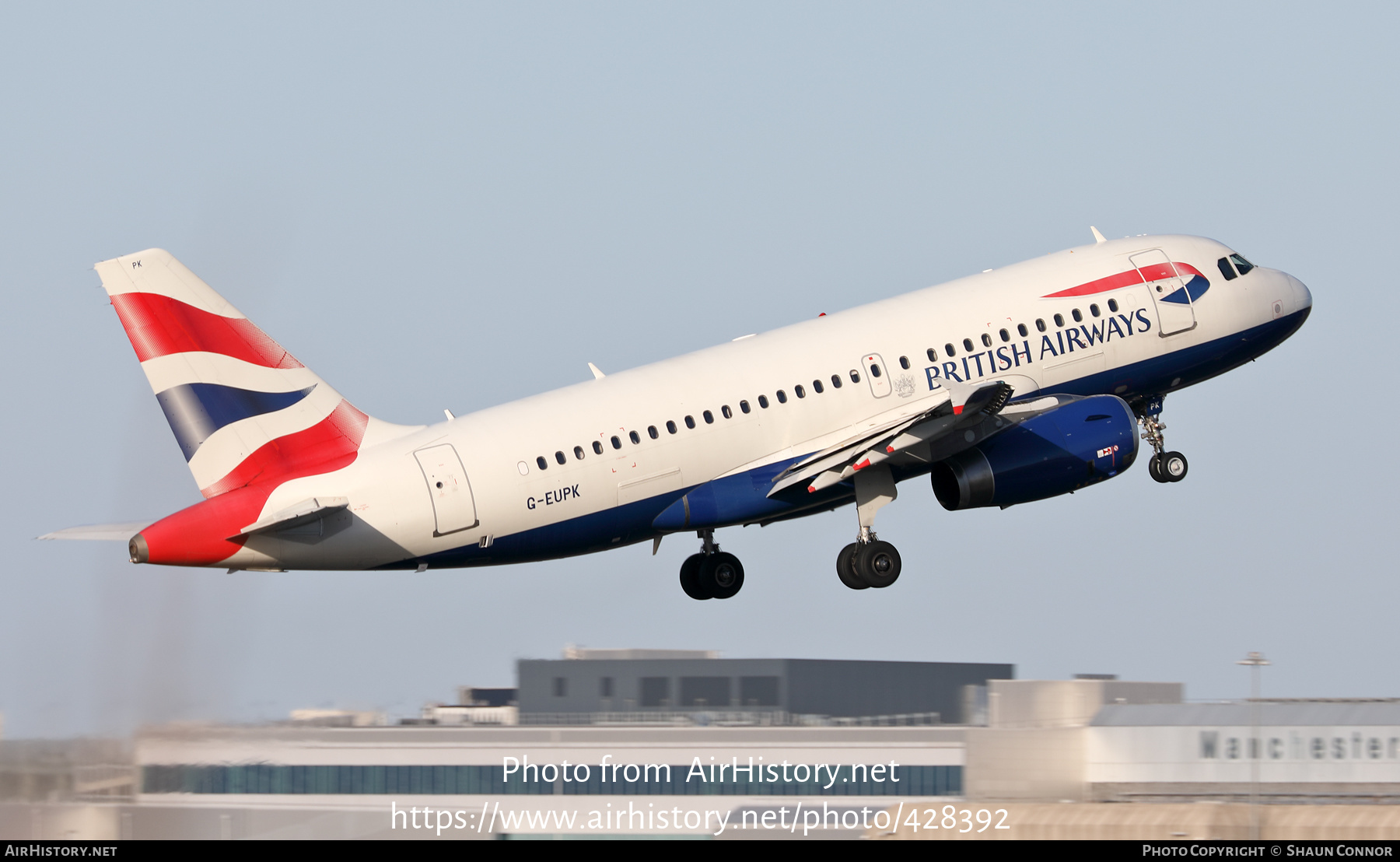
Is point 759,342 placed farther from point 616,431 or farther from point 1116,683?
point 1116,683

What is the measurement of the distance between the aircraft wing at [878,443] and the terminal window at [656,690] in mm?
38635

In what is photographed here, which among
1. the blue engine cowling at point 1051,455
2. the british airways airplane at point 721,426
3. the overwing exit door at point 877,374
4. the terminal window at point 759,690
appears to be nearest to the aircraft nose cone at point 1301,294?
the british airways airplane at point 721,426

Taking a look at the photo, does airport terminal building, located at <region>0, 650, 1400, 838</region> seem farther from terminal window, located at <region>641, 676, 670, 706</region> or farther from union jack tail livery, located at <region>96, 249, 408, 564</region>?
terminal window, located at <region>641, 676, 670, 706</region>

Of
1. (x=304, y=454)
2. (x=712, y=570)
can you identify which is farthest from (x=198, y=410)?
(x=712, y=570)

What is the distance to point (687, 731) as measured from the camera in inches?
2146

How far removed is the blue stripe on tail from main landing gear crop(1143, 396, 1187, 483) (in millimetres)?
21201

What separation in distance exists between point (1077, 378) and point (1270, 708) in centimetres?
2403

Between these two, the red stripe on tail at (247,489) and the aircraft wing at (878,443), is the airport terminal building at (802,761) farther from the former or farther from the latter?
the aircraft wing at (878,443)

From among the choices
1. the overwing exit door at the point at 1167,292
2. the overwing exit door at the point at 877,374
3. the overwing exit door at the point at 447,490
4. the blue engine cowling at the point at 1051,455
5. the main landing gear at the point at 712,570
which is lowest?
the main landing gear at the point at 712,570

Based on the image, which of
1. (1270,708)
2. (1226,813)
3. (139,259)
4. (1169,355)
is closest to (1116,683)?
(1270,708)

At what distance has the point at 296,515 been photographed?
33.2 m

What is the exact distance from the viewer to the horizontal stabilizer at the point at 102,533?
34.8 metres
